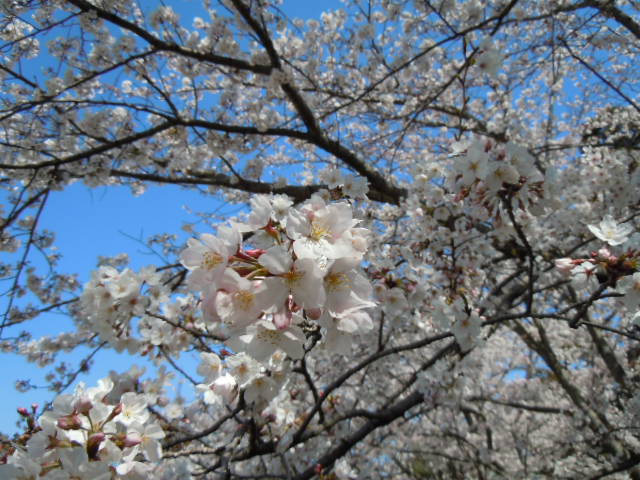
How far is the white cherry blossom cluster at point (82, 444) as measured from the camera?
1283 millimetres

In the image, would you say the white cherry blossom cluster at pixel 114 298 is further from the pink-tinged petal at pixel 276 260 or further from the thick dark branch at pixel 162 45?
the thick dark branch at pixel 162 45

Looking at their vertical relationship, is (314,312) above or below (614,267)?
below

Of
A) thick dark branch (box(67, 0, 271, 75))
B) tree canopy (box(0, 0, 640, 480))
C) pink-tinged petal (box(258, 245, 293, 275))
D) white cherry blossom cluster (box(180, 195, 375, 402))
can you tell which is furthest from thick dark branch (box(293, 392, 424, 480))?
thick dark branch (box(67, 0, 271, 75))

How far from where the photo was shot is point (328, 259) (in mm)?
980

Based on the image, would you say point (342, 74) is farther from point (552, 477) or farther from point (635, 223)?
point (552, 477)

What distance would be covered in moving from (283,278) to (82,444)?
1.13m

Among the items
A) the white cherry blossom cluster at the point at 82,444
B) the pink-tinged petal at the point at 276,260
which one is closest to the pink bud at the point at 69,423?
the white cherry blossom cluster at the point at 82,444

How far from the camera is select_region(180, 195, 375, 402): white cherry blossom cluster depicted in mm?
915

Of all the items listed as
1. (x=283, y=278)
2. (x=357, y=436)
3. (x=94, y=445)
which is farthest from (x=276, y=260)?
(x=357, y=436)

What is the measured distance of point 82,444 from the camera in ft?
4.57

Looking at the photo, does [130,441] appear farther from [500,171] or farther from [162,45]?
[162,45]

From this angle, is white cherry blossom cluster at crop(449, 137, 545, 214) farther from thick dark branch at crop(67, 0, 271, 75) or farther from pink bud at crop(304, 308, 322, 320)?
thick dark branch at crop(67, 0, 271, 75)

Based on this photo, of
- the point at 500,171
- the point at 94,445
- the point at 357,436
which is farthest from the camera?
the point at 357,436

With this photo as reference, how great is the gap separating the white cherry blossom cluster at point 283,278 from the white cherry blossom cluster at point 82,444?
787 millimetres
